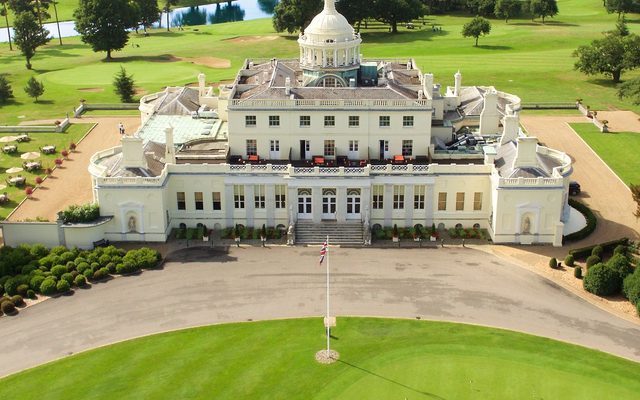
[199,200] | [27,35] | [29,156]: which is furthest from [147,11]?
[199,200]

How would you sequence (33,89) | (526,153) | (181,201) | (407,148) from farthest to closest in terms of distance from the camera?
(33,89)
(407,148)
(181,201)
(526,153)

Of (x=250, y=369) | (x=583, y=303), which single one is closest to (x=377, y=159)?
(x=583, y=303)

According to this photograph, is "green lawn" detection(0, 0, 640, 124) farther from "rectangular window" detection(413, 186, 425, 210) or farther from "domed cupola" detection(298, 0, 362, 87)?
"rectangular window" detection(413, 186, 425, 210)

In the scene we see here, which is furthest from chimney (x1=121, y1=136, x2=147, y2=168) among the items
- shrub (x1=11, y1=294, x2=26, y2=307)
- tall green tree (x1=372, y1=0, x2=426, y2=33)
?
tall green tree (x1=372, y1=0, x2=426, y2=33)

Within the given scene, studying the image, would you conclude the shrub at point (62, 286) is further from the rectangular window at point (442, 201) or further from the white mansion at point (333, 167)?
the rectangular window at point (442, 201)

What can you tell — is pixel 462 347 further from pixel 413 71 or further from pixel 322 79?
pixel 413 71

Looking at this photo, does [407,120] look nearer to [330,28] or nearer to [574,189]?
[330,28]
